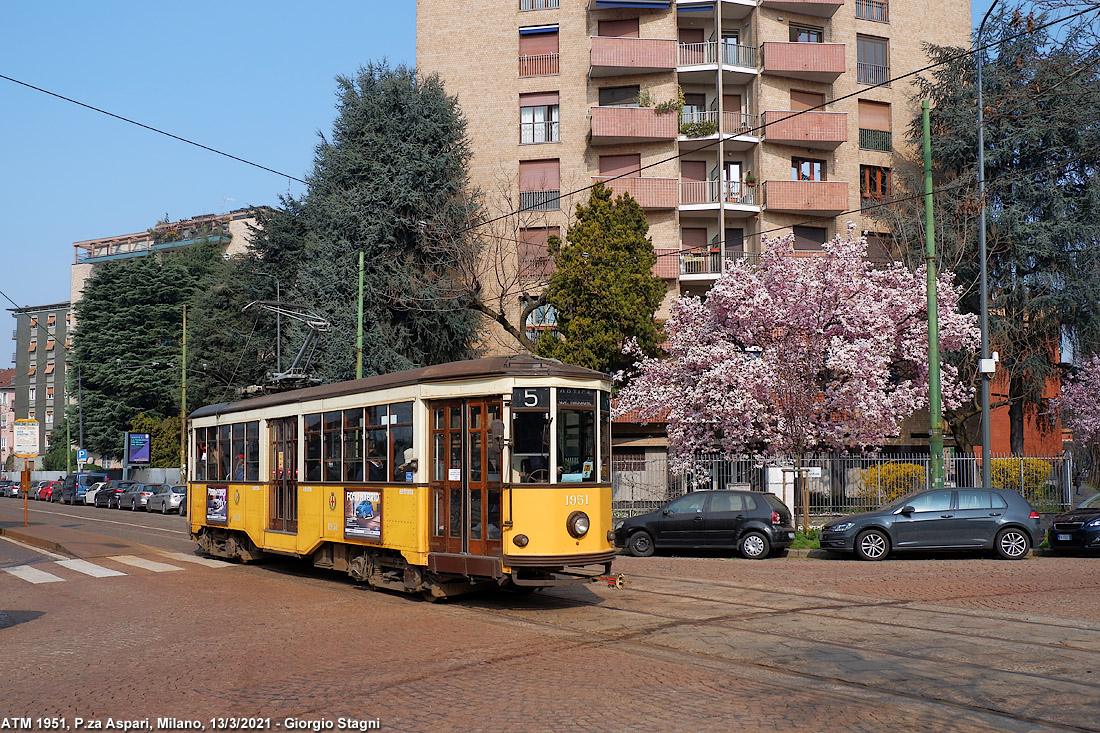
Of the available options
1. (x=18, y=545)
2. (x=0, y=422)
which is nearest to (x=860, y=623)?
(x=18, y=545)

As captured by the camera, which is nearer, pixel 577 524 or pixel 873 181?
pixel 577 524

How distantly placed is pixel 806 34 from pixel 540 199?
13.3 meters

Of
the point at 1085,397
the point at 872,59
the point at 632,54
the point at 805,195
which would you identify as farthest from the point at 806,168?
the point at 1085,397

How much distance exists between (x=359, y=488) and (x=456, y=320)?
24899 millimetres

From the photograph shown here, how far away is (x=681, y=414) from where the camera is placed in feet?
99.6

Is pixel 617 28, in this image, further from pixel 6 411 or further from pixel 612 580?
pixel 6 411

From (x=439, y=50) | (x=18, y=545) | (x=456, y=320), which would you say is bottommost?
(x=18, y=545)

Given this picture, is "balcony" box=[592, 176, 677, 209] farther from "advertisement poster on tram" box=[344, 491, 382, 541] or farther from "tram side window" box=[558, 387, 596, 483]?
"tram side window" box=[558, 387, 596, 483]

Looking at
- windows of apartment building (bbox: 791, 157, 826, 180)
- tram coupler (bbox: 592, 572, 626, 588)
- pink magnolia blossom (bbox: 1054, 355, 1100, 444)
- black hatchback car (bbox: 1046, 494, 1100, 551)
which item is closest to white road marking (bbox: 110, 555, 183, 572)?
tram coupler (bbox: 592, 572, 626, 588)

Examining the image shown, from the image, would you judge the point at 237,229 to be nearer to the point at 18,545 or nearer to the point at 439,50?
the point at 439,50

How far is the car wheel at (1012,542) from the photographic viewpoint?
18562 millimetres

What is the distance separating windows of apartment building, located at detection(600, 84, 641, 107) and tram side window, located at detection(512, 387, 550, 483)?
101ft

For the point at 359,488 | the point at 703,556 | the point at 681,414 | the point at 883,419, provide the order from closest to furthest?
the point at 359,488 → the point at 703,556 → the point at 883,419 → the point at 681,414

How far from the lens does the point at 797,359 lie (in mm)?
27312
